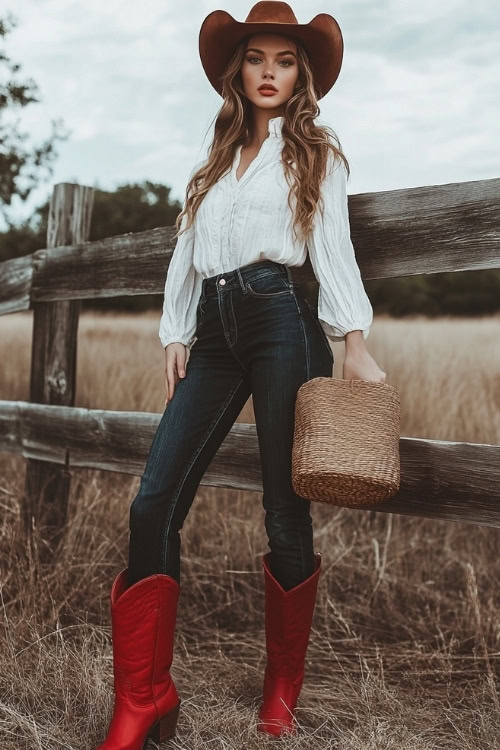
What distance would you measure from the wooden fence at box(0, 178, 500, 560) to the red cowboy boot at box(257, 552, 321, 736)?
44cm

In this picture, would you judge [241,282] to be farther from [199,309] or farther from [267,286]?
[199,309]

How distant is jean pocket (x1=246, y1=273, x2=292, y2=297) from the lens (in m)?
2.22

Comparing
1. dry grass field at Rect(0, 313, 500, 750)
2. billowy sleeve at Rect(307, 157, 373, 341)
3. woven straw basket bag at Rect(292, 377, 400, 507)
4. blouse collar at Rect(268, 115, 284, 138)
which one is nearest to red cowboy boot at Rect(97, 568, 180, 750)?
dry grass field at Rect(0, 313, 500, 750)

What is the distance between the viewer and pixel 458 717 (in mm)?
2305

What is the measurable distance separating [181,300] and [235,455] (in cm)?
71

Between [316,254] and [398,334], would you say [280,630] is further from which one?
[398,334]

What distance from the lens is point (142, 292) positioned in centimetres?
328

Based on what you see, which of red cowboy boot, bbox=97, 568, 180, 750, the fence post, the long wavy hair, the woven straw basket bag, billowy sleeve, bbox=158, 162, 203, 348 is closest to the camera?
the woven straw basket bag

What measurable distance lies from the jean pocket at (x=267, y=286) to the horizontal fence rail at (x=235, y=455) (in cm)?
64

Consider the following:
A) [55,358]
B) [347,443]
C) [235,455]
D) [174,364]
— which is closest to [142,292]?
[55,358]

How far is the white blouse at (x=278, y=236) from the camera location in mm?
2227

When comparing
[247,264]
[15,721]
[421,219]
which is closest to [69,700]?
[15,721]

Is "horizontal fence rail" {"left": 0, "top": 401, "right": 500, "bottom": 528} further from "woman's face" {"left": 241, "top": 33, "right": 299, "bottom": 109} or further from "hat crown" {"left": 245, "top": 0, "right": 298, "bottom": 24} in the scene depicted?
"hat crown" {"left": 245, "top": 0, "right": 298, "bottom": 24}

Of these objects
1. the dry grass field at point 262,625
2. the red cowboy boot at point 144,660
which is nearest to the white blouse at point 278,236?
the red cowboy boot at point 144,660
